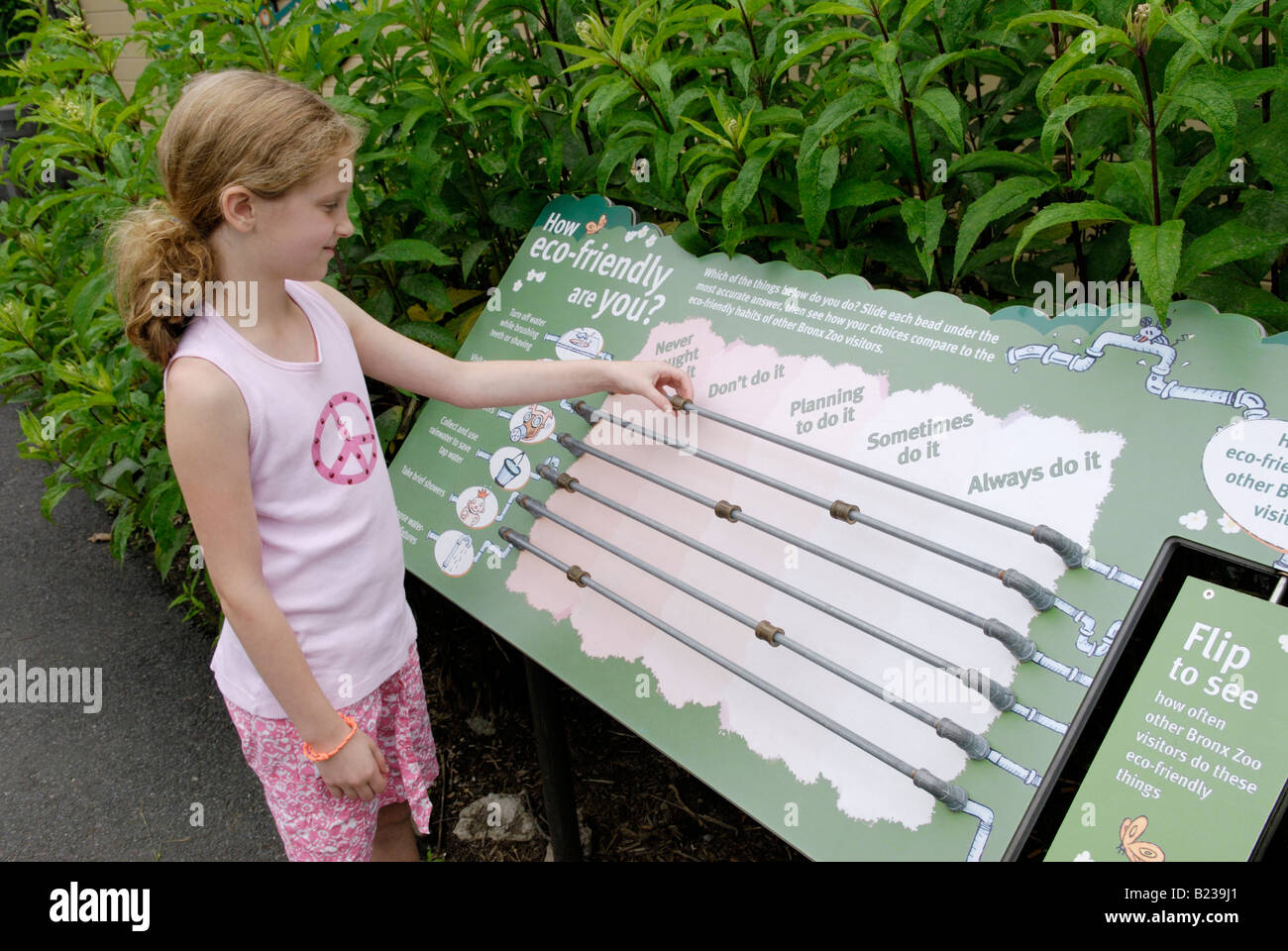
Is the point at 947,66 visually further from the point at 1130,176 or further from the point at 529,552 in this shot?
the point at 529,552

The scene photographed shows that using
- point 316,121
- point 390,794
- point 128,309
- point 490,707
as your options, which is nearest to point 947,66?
point 316,121

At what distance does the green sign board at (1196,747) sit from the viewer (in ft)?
4.43

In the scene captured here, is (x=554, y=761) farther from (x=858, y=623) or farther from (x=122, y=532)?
(x=122, y=532)

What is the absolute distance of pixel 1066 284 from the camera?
215cm

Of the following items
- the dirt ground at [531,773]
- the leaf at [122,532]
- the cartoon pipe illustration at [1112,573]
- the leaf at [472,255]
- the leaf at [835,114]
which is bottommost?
the dirt ground at [531,773]

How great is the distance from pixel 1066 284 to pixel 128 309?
1.84 meters

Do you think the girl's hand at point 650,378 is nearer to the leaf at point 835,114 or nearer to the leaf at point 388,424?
the leaf at point 835,114

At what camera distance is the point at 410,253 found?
273cm

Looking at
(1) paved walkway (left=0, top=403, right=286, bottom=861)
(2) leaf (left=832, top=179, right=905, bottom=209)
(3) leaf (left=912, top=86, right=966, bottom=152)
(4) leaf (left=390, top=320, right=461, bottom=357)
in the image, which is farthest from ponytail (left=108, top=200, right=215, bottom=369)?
(1) paved walkway (left=0, top=403, right=286, bottom=861)

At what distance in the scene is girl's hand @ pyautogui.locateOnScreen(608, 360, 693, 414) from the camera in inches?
84.8

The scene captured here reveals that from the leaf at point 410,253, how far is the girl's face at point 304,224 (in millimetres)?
781

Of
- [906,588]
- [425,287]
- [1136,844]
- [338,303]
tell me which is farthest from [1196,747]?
[425,287]

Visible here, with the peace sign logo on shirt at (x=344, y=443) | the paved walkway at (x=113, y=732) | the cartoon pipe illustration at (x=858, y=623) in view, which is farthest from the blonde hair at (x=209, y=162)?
the paved walkway at (x=113, y=732)

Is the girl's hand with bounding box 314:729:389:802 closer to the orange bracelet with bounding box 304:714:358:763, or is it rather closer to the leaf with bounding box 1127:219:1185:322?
the orange bracelet with bounding box 304:714:358:763
